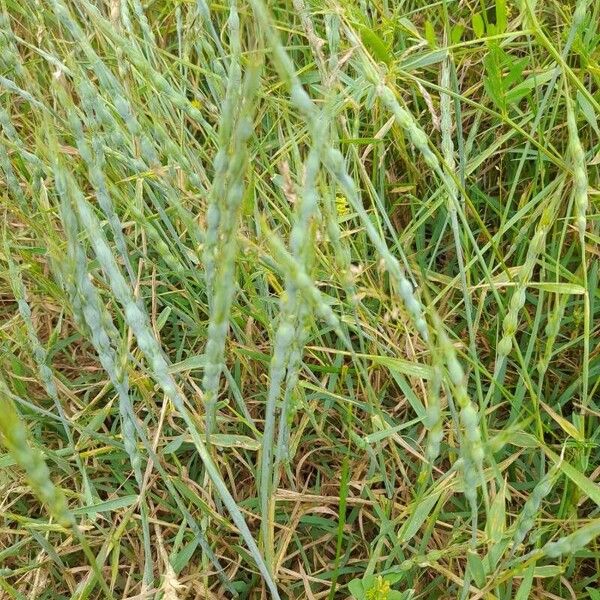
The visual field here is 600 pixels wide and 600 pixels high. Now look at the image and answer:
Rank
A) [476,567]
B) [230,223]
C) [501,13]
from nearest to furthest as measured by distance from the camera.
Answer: [230,223], [476,567], [501,13]

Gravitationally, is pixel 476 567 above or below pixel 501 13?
below

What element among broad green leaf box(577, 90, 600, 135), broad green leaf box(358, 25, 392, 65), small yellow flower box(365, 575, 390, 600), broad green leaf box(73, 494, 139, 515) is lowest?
small yellow flower box(365, 575, 390, 600)

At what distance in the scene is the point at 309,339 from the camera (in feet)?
2.86

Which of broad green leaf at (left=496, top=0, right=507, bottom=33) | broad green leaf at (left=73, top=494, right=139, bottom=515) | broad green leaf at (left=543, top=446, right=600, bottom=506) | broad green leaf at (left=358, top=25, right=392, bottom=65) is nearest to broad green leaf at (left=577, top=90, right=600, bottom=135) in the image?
broad green leaf at (left=496, top=0, right=507, bottom=33)

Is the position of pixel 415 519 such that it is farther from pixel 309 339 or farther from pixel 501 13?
pixel 501 13

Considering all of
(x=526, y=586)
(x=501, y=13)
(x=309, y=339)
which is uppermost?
(x=501, y=13)

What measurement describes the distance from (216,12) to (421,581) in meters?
1.03

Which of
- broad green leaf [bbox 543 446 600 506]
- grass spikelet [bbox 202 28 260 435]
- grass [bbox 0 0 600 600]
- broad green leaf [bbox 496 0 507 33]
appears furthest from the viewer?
broad green leaf [bbox 496 0 507 33]

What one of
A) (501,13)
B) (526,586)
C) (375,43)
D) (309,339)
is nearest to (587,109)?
(501,13)

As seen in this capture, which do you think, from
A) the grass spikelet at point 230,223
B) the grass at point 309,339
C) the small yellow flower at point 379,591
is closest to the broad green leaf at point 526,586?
the grass at point 309,339

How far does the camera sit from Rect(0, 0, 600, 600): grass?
1.91ft

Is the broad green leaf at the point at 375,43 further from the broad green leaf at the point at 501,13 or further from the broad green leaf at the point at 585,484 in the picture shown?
the broad green leaf at the point at 585,484

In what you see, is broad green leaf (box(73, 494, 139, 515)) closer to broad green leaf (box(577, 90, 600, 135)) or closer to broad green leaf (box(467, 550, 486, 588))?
broad green leaf (box(467, 550, 486, 588))

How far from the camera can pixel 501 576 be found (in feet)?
2.19
